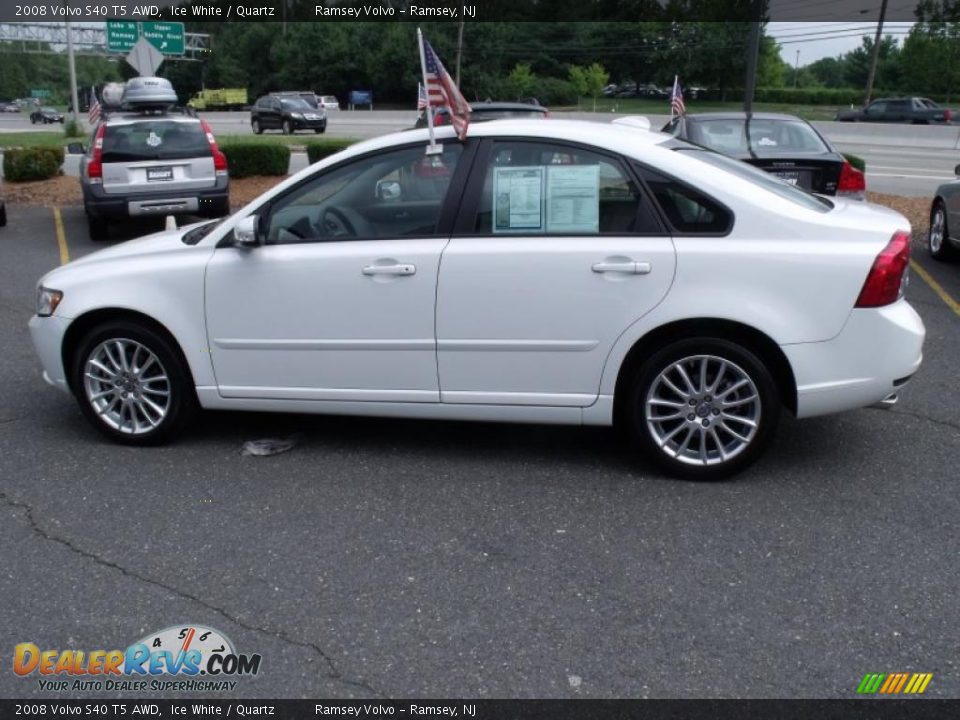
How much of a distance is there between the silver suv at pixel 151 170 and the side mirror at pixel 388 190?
327 inches

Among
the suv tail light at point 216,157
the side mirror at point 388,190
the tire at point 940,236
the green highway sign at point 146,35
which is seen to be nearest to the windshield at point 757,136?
the tire at point 940,236

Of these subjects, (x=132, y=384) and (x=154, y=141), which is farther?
(x=154, y=141)

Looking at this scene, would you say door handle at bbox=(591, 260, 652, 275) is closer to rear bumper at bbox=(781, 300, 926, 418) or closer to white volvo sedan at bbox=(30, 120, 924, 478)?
white volvo sedan at bbox=(30, 120, 924, 478)

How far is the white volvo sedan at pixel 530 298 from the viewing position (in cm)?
455

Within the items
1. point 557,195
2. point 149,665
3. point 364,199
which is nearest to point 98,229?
point 364,199

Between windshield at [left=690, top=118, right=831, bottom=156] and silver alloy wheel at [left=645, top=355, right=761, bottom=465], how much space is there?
19.8 feet

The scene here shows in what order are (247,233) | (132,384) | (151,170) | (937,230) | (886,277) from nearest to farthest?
(886,277) → (247,233) → (132,384) → (937,230) → (151,170)

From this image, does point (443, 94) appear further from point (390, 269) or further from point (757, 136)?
point (757, 136)

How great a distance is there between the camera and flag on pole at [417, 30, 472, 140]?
4891 millimetres

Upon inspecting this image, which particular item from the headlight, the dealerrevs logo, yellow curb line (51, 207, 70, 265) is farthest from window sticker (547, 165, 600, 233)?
yellow curb line (51, 207, 70, 265)

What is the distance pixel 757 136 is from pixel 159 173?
7318 mm

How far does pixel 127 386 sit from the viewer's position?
5.31 meters

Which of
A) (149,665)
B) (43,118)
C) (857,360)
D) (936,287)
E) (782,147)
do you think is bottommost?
(43,118)

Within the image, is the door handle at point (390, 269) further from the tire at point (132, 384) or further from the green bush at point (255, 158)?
the green bush at point (255, 158)
